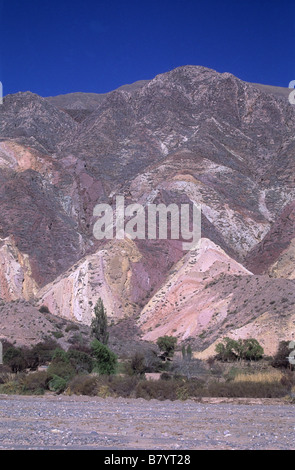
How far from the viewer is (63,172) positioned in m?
89.8

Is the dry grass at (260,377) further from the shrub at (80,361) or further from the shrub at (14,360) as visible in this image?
the shrub at (14,360)

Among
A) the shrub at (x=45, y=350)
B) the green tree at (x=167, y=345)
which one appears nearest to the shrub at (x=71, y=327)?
the shrub at (x=45, y=350)

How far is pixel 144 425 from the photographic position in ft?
41.3

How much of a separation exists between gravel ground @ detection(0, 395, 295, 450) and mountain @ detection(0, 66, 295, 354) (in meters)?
18.1

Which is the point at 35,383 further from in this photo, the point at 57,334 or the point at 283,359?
the point at 57,334

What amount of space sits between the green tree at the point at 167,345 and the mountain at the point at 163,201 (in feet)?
5.42

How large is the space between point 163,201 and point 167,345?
27.4 m

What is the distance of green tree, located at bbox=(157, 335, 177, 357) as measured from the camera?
129ft

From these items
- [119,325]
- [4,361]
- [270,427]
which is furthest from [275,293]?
[270,427]

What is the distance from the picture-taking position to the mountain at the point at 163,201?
46688mm

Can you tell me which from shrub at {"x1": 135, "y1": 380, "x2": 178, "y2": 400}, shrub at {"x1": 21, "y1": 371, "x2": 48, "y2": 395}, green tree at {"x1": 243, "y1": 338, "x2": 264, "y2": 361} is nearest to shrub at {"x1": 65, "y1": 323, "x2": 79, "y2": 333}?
green tree at {"x1": 243, "y1": 338, "x2": 264, "y2": 361}

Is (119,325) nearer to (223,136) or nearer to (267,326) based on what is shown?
(267,326)

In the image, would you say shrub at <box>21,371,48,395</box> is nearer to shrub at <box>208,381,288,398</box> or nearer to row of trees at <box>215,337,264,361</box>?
shrub at <box>208,381,288,398</box>

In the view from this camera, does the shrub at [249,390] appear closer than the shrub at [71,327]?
Yes
